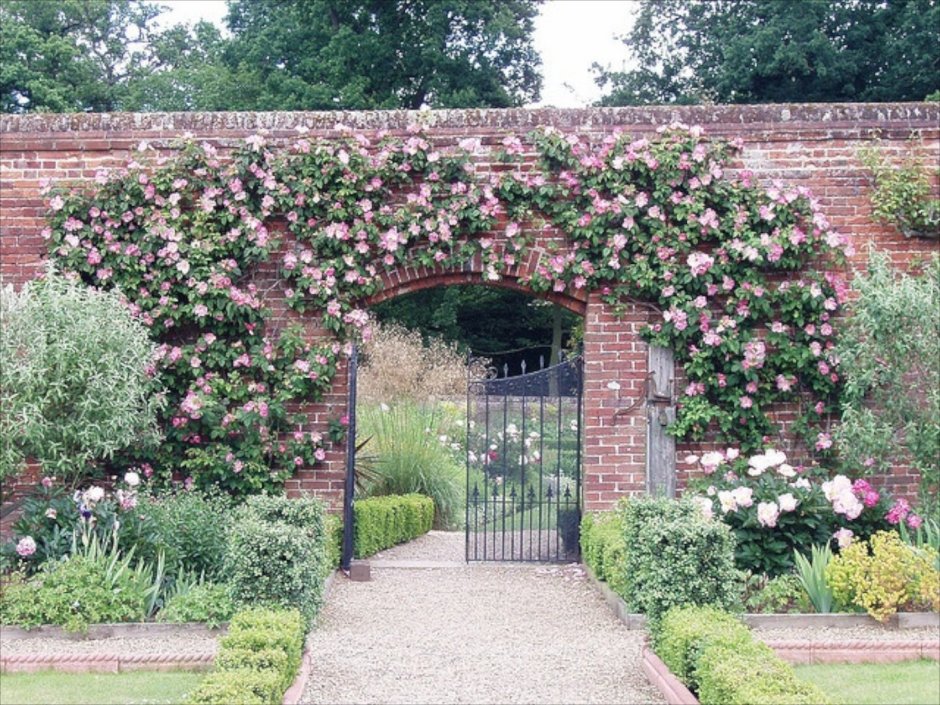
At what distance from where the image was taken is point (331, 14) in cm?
2775

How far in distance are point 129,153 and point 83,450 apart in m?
2.67

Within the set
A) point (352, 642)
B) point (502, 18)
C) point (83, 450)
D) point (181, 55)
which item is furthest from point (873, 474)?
point (181, 55)

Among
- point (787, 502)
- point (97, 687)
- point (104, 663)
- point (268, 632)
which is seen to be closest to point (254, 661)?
point (268, 632)

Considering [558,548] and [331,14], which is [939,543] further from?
[331,14]

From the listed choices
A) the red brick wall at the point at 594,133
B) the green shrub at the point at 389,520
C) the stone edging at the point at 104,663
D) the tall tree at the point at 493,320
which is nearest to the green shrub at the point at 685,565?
the stone edging at the point at 104,663

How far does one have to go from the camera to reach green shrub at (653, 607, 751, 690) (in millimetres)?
5625

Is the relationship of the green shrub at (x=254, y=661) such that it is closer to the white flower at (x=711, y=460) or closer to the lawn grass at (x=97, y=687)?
the lawn grass at (x=97, y=687)

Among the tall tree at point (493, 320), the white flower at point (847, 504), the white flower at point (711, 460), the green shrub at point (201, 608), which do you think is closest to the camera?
the green shrub at point (201, 608)

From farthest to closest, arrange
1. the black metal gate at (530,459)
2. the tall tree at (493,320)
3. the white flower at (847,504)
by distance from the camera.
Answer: the tall tree at (493,320) → the black metal gate at (530,459) → the white flower at (847,504)

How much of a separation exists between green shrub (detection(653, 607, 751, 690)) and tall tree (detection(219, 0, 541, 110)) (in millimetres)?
20341

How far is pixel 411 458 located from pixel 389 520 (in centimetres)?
138

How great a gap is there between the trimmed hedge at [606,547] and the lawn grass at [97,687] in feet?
9.60

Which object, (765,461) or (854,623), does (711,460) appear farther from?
(854,623)

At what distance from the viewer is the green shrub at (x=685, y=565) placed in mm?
6405
